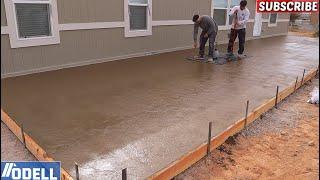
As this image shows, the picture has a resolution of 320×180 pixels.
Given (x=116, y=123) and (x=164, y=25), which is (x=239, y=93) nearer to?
(x=116, y=123)

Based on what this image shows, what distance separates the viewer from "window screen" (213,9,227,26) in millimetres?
10500

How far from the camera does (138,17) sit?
7.62 metres

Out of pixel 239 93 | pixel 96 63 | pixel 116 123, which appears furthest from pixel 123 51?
pixel 116 123

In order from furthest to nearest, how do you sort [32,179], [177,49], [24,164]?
[177,49] < [24,164] < [32,179]

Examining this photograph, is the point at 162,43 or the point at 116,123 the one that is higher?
the point at 162,43

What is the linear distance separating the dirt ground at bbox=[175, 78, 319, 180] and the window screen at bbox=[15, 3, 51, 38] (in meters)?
4.17

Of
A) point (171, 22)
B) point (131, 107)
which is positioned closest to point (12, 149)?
point (131, 107)

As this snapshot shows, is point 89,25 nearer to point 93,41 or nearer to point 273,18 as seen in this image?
point 93,41

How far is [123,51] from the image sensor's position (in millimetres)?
7406

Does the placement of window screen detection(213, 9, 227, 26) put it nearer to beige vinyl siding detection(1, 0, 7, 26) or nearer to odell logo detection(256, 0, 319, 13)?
odell logo detection(256, 0, 319, 13)

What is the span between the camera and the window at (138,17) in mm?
7311

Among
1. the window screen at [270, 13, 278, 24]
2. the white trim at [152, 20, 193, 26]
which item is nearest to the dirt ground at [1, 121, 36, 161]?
the white trim at [152, 20, 193, 26]

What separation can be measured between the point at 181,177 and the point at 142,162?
0.38m

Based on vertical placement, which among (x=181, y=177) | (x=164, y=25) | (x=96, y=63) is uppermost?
(x=164, y=25)
